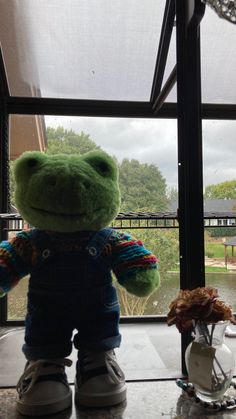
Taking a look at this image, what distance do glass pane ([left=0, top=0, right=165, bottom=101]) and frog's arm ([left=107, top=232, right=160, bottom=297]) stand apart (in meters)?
1.02

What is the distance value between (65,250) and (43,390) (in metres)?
0.38

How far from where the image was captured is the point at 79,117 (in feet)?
5.96

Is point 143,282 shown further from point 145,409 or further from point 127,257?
point 145,409

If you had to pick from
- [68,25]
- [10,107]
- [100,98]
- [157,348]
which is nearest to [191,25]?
[68,25]

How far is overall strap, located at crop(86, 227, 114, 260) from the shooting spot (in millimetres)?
999

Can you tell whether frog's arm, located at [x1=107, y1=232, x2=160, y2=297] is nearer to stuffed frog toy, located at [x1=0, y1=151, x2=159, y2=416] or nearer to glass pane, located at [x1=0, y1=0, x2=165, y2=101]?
stuffed frog toy, located at [x1=0, y1=151, x2=159, y2=416]

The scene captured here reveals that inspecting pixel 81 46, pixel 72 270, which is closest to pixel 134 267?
pixel 72 270

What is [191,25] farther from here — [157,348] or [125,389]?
[157,348]

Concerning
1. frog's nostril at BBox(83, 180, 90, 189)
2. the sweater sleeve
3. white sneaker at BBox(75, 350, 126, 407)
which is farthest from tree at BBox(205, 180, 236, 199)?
white sneaker at BBox(75, 350, 126, 407)

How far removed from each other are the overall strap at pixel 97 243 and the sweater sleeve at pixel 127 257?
Result: 0.07ft

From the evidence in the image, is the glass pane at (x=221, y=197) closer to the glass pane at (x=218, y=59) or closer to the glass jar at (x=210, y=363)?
the glass pane at (x=218, y=59)

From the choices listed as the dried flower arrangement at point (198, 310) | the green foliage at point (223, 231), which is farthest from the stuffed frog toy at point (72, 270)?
the green foliage at point (223, 231)

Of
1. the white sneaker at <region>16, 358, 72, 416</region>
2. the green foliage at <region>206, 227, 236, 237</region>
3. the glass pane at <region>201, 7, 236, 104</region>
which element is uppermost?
the glass pane at <region>201, 7, 236, 104</region>

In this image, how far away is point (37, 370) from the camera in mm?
926
